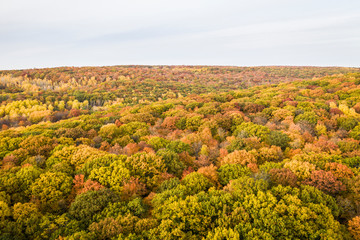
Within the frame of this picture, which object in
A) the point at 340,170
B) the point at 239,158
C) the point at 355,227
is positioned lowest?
the point at 355,227

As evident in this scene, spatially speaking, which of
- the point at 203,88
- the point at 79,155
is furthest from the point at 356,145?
the point at 203,88

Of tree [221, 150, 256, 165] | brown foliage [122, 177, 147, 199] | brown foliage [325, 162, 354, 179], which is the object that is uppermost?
brown foliage [325, 162, 354, 179]

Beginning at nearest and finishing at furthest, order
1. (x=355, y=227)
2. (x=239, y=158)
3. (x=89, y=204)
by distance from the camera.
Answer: (x=355, y=227) < (x=89, y=204) < (x=239, y=158)

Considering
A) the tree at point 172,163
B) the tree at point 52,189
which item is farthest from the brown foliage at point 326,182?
the tree at point 52,189

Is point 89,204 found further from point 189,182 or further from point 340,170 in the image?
point 340,170

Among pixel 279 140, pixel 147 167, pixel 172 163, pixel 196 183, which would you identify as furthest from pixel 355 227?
pixel 147 167

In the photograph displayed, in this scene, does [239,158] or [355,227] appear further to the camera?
[239,158]

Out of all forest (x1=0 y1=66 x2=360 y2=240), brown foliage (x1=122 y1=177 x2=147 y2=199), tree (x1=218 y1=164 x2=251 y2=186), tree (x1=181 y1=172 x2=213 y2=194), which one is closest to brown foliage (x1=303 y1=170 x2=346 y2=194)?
forest (x1=0 y1=66 x2=360 y2=240)

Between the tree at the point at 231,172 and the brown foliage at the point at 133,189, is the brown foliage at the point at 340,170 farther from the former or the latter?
the brown foliage at the point at 133,189

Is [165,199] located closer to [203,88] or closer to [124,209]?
[124,209]

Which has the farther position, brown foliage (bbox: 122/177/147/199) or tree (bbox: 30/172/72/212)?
brown foliage (bbox: 122/177/147/199)

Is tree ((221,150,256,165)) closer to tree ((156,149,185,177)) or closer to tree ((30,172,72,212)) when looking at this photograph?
tree ((156,149,185,177))
